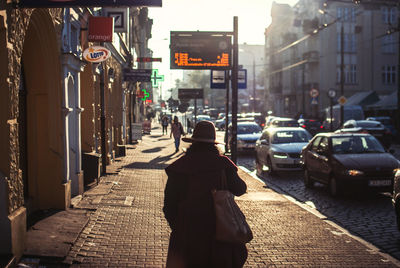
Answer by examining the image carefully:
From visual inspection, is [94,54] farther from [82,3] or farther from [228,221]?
[228,221]

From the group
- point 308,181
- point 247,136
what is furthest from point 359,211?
point 247,136

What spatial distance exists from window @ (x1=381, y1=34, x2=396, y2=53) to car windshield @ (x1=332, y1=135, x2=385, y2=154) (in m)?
49.6

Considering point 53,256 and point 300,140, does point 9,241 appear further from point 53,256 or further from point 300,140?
point 300,140

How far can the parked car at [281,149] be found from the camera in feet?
53.4

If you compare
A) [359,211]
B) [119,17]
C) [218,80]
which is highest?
[119,17]

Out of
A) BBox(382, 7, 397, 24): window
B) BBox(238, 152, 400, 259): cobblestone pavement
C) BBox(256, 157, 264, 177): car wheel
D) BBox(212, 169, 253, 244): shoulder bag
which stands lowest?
BBox(256, 157, 264, 177): car wheel

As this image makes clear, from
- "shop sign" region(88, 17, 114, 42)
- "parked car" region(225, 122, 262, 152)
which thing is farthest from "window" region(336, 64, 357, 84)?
"shop sign" region(88, 17, 114, 42)

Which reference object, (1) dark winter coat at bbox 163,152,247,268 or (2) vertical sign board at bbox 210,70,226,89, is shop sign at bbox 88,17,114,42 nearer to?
(1) dark winter coat at bbox 163,152,247,268

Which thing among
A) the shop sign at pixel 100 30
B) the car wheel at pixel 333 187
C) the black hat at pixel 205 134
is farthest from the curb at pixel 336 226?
the shop sign at pixel 100 30

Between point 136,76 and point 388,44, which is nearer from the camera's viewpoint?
point 136,76

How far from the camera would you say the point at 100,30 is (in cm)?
1227

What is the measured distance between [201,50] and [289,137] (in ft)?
13.7

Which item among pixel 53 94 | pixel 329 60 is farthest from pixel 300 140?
pixel 329 60

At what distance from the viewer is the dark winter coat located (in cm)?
389
